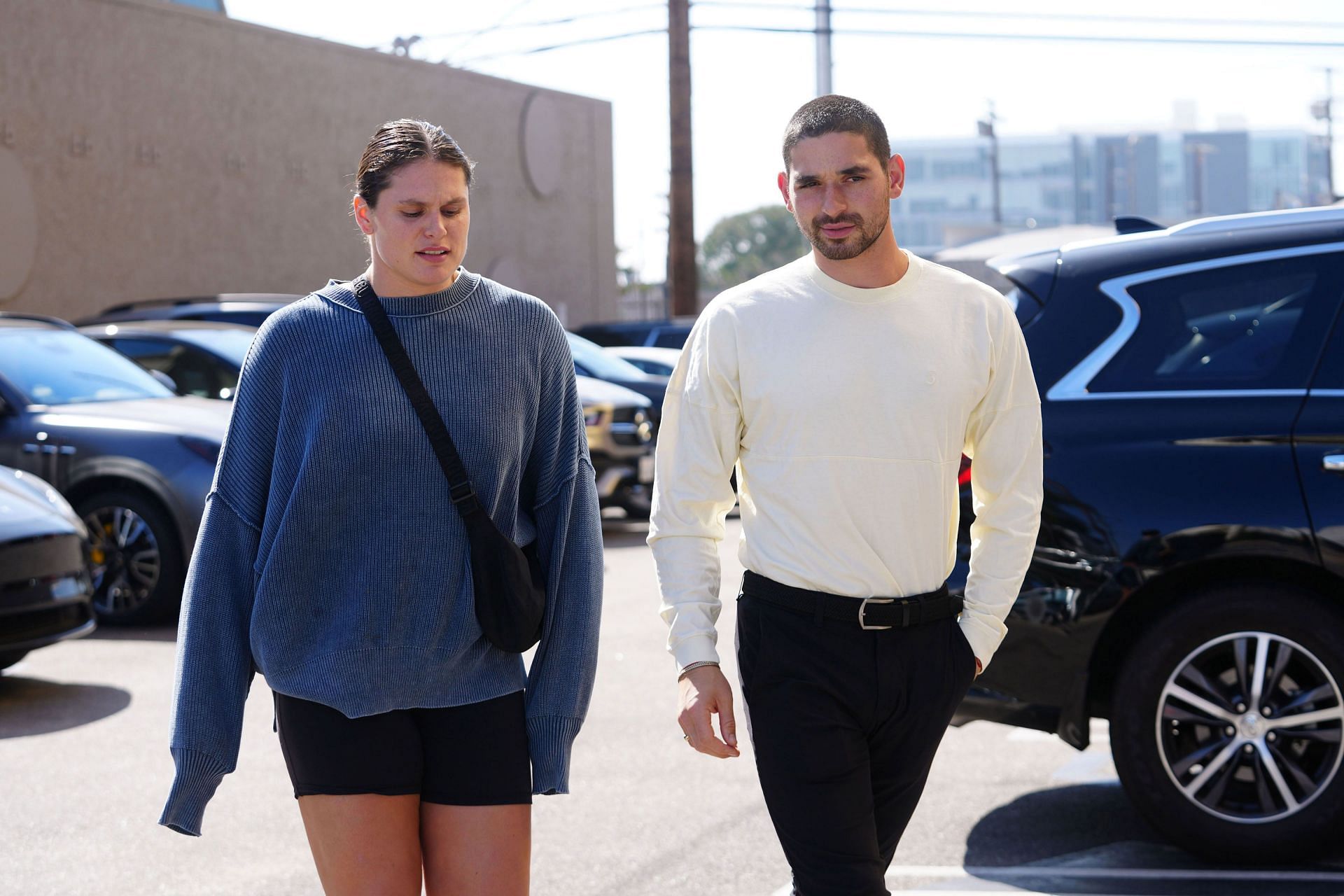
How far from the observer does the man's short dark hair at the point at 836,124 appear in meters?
2.97

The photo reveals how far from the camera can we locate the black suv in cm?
443

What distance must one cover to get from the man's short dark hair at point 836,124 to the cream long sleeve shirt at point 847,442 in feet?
0.75

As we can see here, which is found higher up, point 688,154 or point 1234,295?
point 688,154

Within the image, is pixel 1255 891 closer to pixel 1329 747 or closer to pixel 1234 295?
pixel 1329 747

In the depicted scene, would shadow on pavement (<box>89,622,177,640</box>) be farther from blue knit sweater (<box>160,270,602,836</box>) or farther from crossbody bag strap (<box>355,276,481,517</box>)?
crossbody bag strap (<box>355,276,481,517</box>)

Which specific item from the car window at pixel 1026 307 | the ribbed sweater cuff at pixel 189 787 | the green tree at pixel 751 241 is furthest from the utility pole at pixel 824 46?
the green tree at pixel 751 241

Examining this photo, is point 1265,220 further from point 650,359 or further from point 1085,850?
point 650,359

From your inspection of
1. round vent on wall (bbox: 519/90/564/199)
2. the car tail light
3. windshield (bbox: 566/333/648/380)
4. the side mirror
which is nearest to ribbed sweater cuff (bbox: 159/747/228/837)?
the car tail light

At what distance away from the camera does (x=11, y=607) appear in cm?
689

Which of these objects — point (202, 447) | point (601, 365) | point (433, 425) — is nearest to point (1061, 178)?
point (601, 365)

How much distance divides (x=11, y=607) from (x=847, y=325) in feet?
16.8

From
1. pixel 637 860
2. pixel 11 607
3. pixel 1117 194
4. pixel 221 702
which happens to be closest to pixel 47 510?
pixel 11 607

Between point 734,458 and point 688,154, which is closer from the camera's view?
point 734,458

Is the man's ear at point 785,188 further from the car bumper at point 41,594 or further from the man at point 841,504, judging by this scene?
the car bumper at point 41,594
